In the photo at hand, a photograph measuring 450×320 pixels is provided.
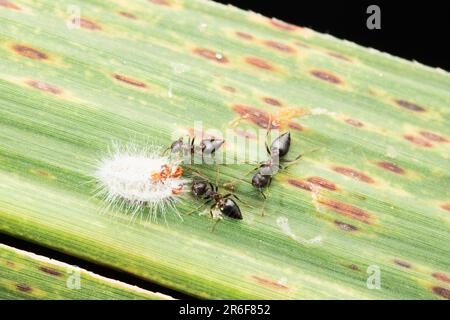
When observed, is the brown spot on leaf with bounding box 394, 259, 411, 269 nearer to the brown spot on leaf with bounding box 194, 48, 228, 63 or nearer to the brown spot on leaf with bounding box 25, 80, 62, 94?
the brown spot on leaf with bounding box 194, 48, 228, 63

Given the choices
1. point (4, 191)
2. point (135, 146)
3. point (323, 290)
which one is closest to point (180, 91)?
point (135, 146)

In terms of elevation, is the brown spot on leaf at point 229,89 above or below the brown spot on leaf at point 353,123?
above

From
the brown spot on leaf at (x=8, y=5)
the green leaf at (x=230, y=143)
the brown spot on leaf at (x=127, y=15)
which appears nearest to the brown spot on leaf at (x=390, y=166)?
the green leaf at (x=230, y=143)

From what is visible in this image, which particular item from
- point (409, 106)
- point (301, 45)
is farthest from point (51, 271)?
point (409, 106)

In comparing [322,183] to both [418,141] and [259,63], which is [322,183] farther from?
[259,63]

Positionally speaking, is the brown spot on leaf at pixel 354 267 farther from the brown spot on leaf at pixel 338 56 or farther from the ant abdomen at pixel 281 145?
the brown spot on leaf at pixel 338 56

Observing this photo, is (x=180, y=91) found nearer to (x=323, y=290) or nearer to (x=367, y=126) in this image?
(x=367, y=126)
